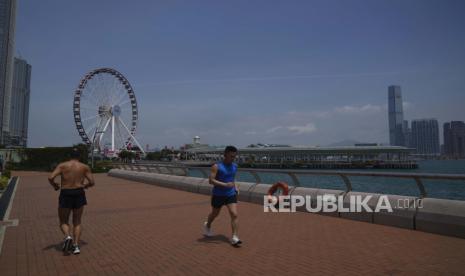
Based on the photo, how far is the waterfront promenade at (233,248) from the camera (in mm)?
5562

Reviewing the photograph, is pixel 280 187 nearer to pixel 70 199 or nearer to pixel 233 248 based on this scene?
pixel 233 248

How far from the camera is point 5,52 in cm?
12050

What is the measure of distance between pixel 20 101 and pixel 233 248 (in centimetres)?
18738

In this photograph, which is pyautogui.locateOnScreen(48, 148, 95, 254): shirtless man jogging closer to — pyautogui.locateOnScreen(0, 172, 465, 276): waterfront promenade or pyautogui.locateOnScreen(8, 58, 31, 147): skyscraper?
pyautogui.locateOnScreen(0, 172, 465, 276): waterfront promenade

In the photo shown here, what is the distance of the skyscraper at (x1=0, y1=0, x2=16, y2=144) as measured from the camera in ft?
394

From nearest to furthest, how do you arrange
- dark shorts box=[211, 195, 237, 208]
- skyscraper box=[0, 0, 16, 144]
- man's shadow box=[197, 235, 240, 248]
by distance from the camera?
dark shorts box=[211, 195, 237, 208] < man's shadow box=[197, 235, 240, 248] < skyscraper box=[0, 0, 16, 144]

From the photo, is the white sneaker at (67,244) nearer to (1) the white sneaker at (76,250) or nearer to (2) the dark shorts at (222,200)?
(1) the white sneaker at (76,250)

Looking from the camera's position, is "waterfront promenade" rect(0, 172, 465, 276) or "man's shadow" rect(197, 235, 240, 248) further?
"man's shadow" rect(197, 235, 240, 248)

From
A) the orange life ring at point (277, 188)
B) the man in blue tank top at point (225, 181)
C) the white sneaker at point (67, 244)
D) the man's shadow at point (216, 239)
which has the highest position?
the man in blue tank top at point (225, 181)

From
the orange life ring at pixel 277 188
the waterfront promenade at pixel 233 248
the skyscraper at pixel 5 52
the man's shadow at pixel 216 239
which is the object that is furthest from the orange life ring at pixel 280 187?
the skyscraper at pixel 5 52

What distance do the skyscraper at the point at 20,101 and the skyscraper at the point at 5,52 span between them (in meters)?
37.0

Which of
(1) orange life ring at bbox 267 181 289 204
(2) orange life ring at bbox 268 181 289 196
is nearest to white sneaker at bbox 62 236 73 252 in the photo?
(1) orange life ring at bbox 267 181 289 204

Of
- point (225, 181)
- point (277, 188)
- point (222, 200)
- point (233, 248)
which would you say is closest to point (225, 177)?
point (225, 181)

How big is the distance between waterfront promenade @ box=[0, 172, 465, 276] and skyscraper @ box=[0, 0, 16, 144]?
128840mm
